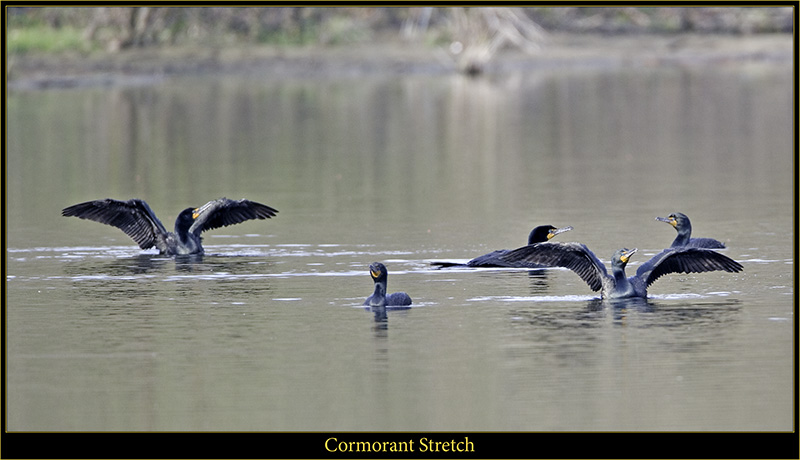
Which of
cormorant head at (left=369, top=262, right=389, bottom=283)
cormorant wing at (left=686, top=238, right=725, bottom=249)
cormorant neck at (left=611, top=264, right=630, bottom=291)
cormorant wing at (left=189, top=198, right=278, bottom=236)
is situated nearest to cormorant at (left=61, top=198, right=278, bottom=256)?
cormorant wing at (left=189, top=198, right=278, bottom=236)

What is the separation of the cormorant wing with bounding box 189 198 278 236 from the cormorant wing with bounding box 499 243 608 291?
3826mm

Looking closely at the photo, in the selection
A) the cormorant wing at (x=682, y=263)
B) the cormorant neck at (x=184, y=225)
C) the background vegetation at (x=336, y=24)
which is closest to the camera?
the cormorant wing at (x=682, y=263)

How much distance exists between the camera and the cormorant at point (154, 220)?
15219 mm

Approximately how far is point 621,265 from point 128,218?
5.17 metres

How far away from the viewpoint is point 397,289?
13180 mm

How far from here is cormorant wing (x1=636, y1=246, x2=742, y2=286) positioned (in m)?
12.5

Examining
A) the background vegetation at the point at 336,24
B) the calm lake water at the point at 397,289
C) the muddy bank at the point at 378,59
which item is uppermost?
the background vegetation at the point at 336,24

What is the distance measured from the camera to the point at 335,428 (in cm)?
913

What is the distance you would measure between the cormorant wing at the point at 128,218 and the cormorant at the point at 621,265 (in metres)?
4.05

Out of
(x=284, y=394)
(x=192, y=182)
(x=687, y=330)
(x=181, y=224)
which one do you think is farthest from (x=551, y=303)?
(x=192, y=182)

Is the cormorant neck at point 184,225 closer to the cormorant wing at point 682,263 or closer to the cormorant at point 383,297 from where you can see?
the cormorant at point 383,297

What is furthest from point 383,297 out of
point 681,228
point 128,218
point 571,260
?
point 128,218

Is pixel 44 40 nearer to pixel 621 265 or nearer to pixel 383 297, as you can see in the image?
pixel 383 297

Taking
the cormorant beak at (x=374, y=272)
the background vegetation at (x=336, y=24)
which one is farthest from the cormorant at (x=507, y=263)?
the background vegetation at (x=336, y=24)
